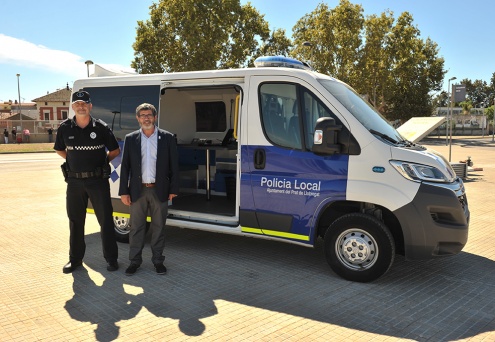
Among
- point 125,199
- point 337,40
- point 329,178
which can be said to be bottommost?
point 125,199

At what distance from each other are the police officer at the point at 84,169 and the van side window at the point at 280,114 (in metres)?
1.89

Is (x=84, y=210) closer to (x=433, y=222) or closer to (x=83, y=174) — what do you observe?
(x=83, y=174)

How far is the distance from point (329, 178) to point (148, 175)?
2047 millimetres

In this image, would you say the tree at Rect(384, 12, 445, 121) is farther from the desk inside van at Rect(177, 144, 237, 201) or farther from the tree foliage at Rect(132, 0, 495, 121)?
the desk inside van at Rect(177, 144, 237, 201)

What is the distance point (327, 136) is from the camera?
4562 mm

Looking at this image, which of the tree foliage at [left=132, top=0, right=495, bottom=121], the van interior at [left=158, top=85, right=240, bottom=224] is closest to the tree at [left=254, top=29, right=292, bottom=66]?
the tree foliage at [left=132, top=0, right=495, bottom=121]

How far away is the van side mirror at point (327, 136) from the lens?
4.55 m

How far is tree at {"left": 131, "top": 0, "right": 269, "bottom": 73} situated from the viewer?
34.7 metres

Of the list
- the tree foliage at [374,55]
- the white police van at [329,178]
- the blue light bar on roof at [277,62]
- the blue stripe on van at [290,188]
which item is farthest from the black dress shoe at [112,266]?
the tree foliage at [374,55]

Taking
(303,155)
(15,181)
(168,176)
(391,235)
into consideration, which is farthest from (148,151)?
(15,181)

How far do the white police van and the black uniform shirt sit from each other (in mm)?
1141

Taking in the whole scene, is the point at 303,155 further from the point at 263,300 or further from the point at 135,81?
the point at 135,81

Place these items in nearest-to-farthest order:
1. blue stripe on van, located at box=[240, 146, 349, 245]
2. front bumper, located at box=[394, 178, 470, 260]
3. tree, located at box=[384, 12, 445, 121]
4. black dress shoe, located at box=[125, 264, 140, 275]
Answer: front bumper, located at box=[394, 178, 470, 260] < blue stripe on van, located at box=[240, 146, 349, 245] < black dress shoe, located at box=[125, 264, 140, 275] < tree, located at box=[384, 12, 445, 121]

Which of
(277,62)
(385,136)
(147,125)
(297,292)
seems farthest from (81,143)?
(385,136)
